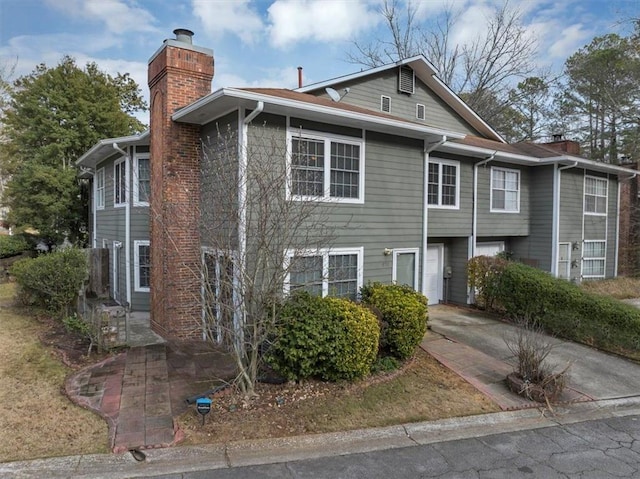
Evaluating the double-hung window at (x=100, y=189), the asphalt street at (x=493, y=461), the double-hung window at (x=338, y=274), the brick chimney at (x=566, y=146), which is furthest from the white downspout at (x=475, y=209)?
the double-hung window at (x=100, y=189)

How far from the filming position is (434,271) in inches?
513

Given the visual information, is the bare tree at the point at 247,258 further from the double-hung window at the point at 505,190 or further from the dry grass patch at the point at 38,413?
the double-hung window at the point at 505,190

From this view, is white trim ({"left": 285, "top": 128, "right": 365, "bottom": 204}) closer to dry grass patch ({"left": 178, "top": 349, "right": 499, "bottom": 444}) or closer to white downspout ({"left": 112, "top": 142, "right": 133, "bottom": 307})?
dry grass patch ({"left": 178, "top": 349, "right": 499, "bottom": 444})

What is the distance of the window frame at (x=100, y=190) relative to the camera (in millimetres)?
14531

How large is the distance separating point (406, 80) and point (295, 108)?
8.03 m

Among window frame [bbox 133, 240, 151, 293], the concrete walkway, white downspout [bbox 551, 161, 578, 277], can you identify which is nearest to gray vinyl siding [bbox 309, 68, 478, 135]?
white downspout [bbox 551, 161, 578, 277]

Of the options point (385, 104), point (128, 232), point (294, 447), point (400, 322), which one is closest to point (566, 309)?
point (400, 322)

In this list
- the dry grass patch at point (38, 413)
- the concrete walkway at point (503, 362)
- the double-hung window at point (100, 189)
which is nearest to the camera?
the dry grass patch at point (38, 413)

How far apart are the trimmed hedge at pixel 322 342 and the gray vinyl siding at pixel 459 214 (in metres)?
6.16

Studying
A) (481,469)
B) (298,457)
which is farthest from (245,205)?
(481,469)

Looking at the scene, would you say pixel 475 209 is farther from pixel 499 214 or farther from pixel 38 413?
pixel 38 413

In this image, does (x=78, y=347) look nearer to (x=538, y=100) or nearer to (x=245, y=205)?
(x=245, y=205)

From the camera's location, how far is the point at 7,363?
7.06 meters

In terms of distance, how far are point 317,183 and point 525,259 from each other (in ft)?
32.3
